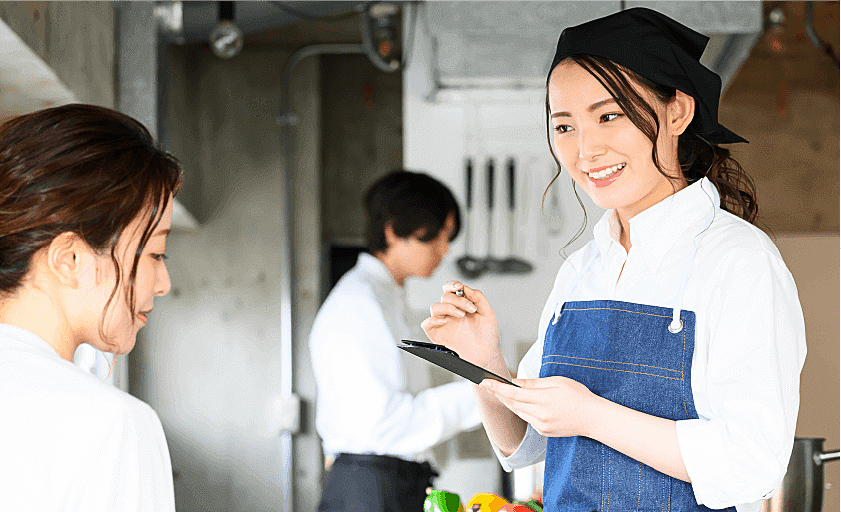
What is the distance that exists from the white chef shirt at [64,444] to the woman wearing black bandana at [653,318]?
43 centimetres

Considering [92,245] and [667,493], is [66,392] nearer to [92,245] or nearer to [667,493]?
[92,245]

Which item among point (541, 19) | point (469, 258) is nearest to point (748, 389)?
point (541, 19)

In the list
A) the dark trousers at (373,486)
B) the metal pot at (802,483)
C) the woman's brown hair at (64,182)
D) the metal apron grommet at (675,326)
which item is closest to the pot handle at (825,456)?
the metal pot at (802,483)

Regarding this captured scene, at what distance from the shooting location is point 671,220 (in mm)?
1072

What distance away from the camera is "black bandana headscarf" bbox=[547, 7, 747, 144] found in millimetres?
1005

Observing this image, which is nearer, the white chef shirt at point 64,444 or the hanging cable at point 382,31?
the white chef shirt at point 64,444

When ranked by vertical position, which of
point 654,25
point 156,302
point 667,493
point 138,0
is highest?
point 138,0

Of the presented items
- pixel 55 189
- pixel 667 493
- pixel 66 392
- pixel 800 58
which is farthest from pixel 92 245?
pixel 800 58

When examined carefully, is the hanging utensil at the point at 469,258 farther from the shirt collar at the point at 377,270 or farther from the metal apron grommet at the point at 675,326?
the metal apron grommet at the point at 675,326

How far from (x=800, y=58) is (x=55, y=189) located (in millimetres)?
3903

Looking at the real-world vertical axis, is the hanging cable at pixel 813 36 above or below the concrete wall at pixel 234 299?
above

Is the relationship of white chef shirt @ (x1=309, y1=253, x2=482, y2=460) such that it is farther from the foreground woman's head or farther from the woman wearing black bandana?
the foreground woman's head

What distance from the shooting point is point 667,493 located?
3.16 feet

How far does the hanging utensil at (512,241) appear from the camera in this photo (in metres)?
3.00
